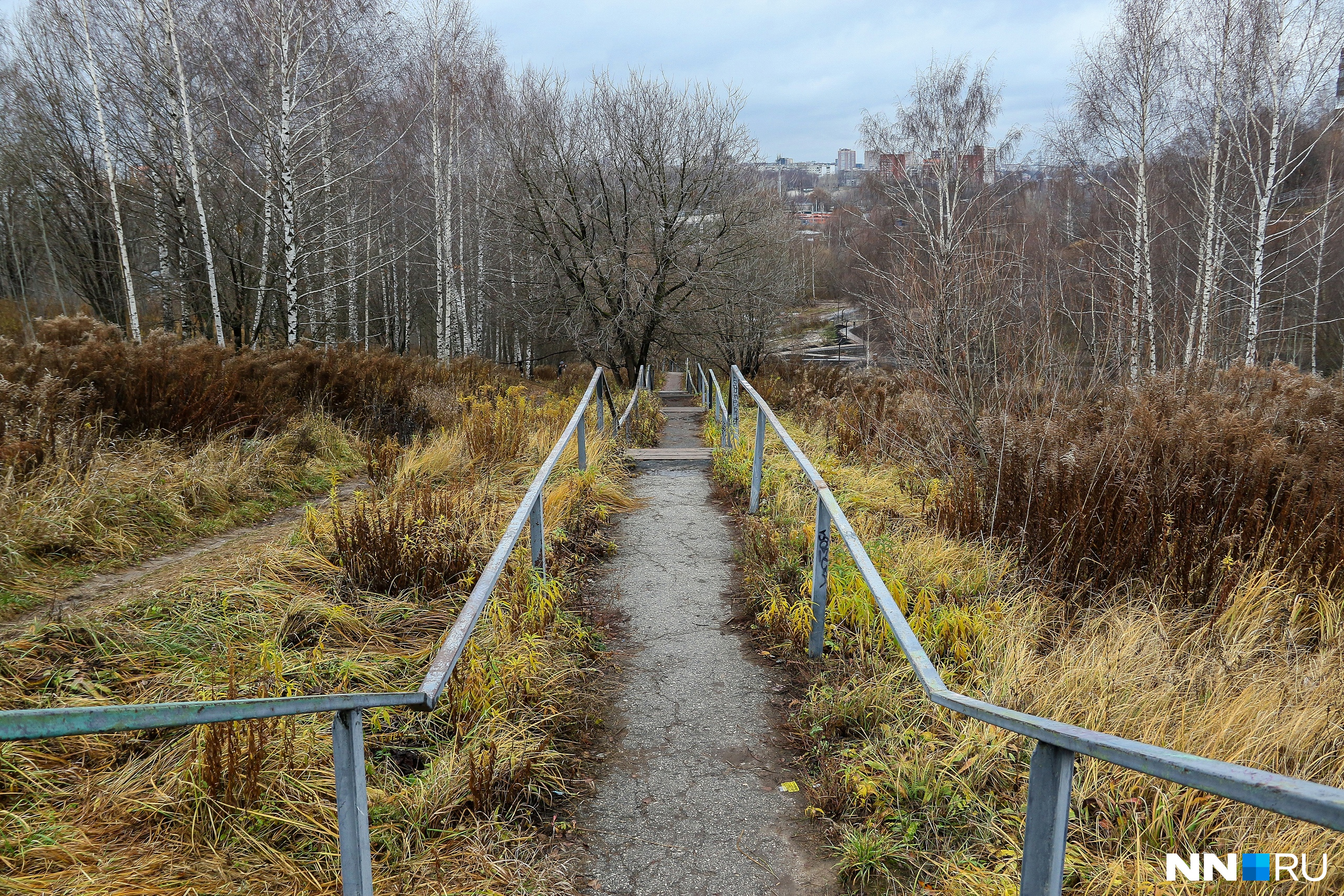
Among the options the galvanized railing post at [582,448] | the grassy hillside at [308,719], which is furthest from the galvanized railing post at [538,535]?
the galvanized railing post at [582,448]

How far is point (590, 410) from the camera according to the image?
33.1 feet

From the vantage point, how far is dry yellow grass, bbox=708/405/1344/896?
2.37m

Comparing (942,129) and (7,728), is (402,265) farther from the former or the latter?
(7,728)

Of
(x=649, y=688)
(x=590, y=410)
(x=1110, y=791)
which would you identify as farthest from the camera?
(x=590, y=410)

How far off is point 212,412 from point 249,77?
12590mm

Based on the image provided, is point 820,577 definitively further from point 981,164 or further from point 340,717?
point 981,164

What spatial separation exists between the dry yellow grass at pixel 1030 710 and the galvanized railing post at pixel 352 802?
1504 millimetres

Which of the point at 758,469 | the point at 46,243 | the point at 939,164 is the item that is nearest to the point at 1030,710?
the point at 758,469

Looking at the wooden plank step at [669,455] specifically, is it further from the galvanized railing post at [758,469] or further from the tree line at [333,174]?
the tree line at [333,174]

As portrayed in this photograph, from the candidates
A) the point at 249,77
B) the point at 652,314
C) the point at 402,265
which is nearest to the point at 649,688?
the point at 652,314

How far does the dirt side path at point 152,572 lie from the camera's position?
365 centimetres

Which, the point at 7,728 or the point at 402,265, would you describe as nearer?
the point at 7,728

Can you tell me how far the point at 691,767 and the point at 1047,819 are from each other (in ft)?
5.85

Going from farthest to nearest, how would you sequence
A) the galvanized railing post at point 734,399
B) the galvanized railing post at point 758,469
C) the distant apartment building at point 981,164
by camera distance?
the distant apartment building at point 981,164
the galvanized railing post at point 734,399
the galvanized railing post at point 758,469
